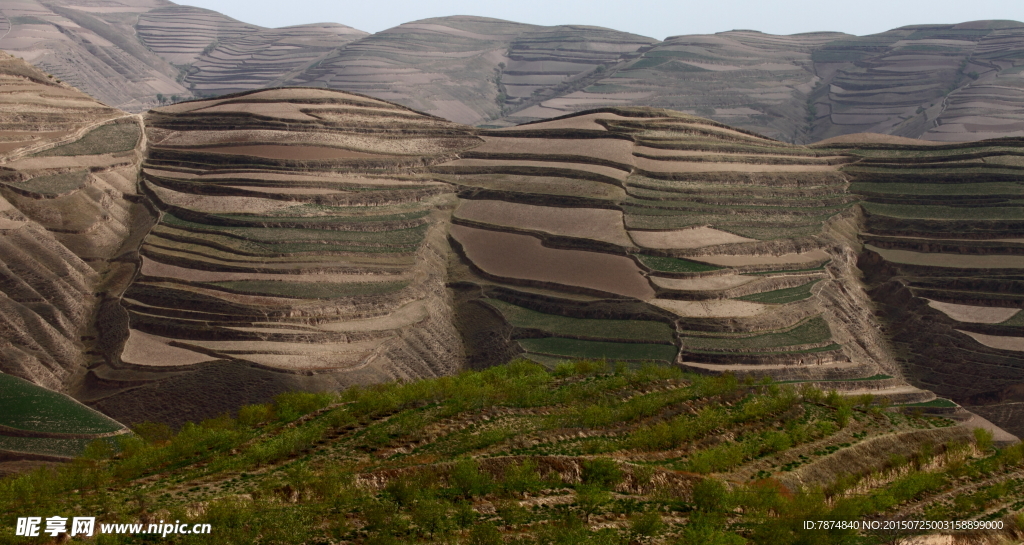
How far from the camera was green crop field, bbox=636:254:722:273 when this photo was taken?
54.2 metres

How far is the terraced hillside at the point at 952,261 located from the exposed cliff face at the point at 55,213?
4023cm

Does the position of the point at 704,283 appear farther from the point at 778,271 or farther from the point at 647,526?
the point at 647,526

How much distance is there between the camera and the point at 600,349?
48.1m

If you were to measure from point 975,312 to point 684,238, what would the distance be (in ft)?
50.2

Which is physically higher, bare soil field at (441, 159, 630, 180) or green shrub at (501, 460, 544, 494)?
green shrub at (501, 460, 544, 494)

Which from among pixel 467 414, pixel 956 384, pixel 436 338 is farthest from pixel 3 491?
pixel 956 384

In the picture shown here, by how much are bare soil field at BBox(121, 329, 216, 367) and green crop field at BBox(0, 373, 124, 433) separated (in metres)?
4.30

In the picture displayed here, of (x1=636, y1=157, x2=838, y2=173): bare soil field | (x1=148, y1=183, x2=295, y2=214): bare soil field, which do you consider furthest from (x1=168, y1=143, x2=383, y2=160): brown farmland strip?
(x1=636, y1=157, x2=838, y2=173): bare soil field

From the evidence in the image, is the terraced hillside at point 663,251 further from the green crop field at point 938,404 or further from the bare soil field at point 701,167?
the green crop field at point 938,404

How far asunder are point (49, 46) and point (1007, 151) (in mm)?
130703

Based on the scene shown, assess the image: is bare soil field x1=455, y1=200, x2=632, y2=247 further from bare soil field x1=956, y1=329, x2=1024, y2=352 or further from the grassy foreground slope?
the grassy foreground slope

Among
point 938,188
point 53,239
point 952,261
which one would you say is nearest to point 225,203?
point 53,239

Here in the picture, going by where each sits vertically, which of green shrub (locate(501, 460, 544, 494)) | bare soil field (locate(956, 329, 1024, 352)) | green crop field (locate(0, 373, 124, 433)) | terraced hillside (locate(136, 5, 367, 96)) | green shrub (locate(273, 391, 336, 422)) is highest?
green shrub (locate(501, 460, 544, 494))

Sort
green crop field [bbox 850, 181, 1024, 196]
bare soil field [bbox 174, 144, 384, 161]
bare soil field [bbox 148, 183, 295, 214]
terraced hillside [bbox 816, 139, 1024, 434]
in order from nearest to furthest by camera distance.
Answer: terraced hillside [bbox 816, 139, 1024, 434] → bare soil field [bbox 148, 183, 295, 214] → green crop field [bbox 850, 181, 1024, 196] → bare soil field [bbox 174, 144, 384, 161]
